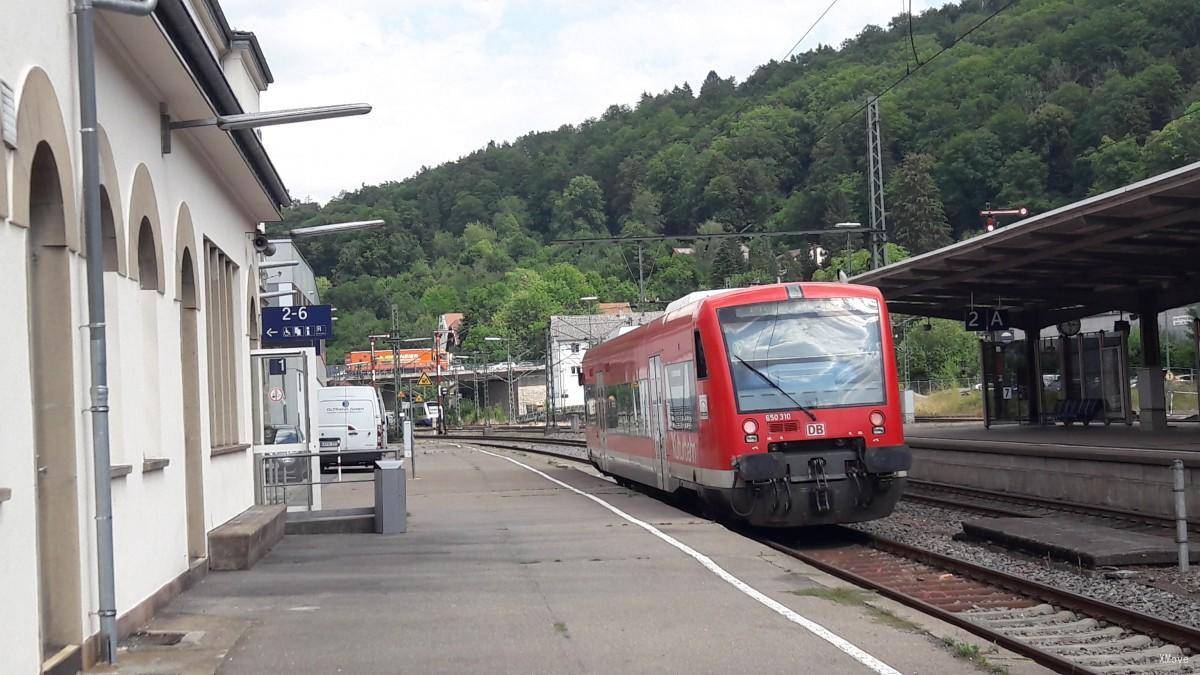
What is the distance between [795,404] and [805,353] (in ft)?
2.08

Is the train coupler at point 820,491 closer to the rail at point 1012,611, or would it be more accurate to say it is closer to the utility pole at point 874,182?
the rail at point 1012,611

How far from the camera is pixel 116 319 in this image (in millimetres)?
8984

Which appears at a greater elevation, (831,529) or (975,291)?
(975,291)

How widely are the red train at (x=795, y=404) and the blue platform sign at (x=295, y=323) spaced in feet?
19.2

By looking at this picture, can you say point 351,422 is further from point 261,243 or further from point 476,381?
point 476,381

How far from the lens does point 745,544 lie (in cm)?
1390

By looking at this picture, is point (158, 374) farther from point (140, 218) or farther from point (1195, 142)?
point (1195, 142)

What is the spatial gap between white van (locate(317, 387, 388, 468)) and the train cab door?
1449 centimetres

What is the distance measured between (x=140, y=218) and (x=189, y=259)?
256cm

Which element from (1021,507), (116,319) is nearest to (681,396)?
(1021,507)

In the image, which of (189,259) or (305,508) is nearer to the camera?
(189,259)

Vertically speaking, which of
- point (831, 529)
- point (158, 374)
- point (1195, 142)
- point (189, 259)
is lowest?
point (831, 529)

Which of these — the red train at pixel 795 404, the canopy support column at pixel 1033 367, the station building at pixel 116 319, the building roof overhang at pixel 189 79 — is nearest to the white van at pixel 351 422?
the canopy support column at pixel 1033 367

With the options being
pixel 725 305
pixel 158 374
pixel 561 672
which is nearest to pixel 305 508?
pixel 725 305
